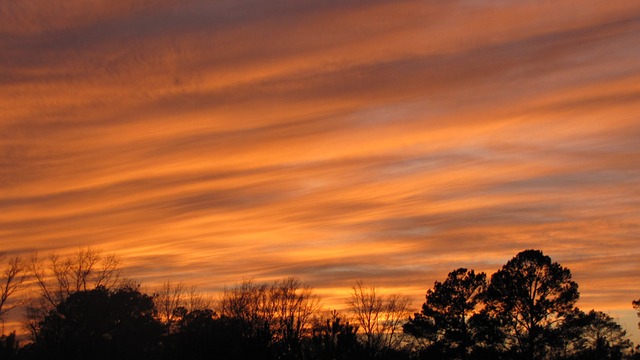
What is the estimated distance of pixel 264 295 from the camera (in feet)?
266

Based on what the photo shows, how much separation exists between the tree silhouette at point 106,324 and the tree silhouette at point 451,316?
90.4 feet

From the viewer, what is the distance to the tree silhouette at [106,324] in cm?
6238

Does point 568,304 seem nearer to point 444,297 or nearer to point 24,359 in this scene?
point 444,297

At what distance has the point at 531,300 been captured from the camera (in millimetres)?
64438

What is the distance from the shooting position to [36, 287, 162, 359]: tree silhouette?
62.4m

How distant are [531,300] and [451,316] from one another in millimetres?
8873

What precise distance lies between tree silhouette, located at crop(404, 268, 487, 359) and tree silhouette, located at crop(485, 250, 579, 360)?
13.9 ft

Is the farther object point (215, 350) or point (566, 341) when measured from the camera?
point (566, 341)

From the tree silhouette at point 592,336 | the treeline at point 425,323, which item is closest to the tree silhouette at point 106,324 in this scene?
the treeline at point 425,323

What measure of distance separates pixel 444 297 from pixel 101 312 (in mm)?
34880

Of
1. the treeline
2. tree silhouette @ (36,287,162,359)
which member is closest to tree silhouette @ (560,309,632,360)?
the treeline

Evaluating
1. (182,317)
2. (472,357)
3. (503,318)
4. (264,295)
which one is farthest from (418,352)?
(182,317)

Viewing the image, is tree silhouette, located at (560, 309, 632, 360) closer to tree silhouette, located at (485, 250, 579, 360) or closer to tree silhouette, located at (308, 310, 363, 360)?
tree silhouette, located at (485, 250, 579, 360)

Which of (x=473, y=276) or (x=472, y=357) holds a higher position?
(x=473, y=276)
